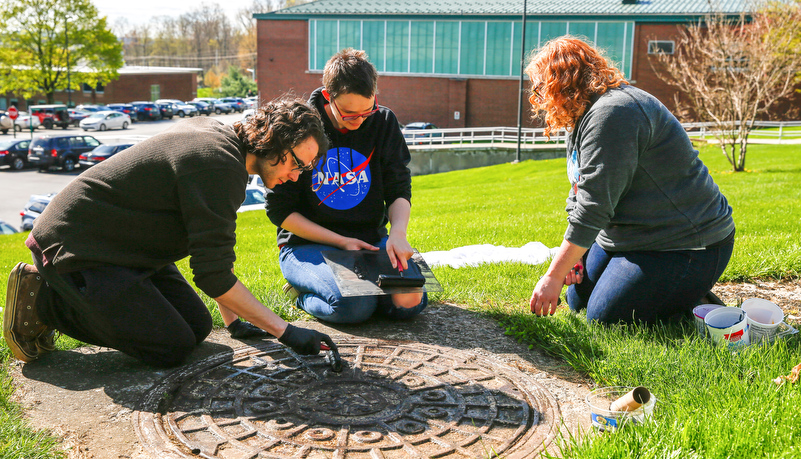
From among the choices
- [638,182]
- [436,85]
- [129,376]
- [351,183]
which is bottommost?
[129,376]

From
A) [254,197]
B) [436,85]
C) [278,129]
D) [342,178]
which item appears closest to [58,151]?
[254,197]

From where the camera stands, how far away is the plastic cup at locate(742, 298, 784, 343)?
3146 millimetres

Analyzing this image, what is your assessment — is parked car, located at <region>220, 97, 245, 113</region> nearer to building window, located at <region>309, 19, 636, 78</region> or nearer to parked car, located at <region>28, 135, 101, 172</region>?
building window, located at <region>309, 19, 636, 78</region>

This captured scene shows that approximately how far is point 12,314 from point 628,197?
289 centimetres

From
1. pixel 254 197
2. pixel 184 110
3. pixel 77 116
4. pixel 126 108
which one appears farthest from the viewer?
pixel 184 110

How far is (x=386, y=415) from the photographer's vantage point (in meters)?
2.61

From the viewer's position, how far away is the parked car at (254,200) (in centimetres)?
1572

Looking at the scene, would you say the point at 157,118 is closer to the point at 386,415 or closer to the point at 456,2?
the point at 456,2

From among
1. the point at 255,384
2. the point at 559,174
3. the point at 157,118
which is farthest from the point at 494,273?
the point at 157,118

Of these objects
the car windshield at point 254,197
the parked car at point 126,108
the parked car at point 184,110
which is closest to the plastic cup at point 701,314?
the car windshield at point 254,197

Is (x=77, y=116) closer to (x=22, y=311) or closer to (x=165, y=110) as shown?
(x=165, y=110)

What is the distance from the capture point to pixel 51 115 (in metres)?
45.6

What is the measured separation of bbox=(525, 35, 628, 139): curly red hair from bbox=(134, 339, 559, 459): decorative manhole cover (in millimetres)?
1260

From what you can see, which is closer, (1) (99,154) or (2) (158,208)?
(2) (158,208)
